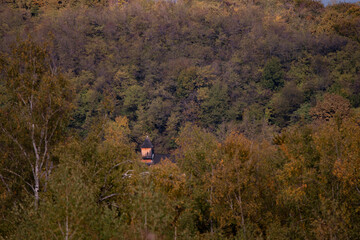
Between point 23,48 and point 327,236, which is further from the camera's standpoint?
point 23,48

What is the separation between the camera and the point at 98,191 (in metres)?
12.0

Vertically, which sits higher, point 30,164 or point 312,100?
point 30,164

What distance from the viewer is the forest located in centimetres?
1232

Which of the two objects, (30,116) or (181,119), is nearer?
(30,116)

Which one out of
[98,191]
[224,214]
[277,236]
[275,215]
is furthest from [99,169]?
[275,215]

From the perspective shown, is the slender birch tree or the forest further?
the slender birch tree

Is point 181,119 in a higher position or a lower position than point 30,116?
lower

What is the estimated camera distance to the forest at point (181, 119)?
12.3 m

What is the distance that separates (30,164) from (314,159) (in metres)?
11.6

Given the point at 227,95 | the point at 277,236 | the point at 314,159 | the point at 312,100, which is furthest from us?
the point at 227,95

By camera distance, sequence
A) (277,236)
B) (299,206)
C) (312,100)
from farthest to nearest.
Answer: (312,100)
(299,206)
(277,236)

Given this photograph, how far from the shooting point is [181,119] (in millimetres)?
66688

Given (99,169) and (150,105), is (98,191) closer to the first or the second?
(99,169)

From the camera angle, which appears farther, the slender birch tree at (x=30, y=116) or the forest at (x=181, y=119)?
the slender birch tree at (x=30, y=116)
